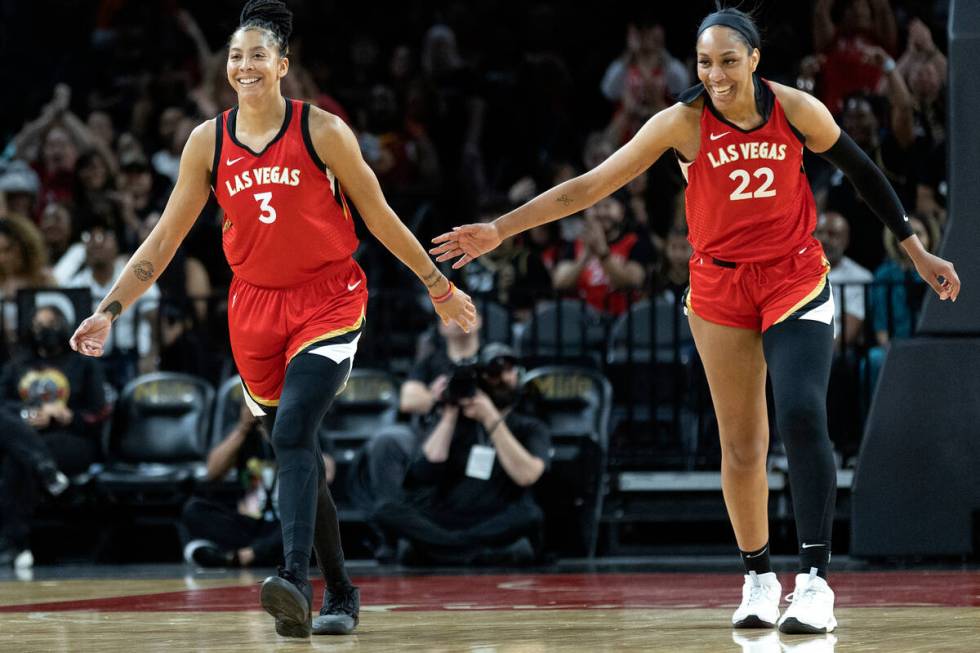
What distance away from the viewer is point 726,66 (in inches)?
195

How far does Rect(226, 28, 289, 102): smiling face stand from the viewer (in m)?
5.11

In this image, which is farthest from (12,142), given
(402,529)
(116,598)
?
(116,598)

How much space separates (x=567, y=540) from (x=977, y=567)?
2420mm

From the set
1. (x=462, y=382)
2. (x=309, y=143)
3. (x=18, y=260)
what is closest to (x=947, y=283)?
(x=309, y=143)

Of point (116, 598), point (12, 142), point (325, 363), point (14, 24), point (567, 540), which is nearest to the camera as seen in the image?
point (325, 363)

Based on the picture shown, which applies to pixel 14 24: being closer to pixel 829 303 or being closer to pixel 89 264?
pixel 89 264

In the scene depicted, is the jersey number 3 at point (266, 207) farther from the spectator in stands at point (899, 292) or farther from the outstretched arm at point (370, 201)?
the spectator in stands at point (899, 292)

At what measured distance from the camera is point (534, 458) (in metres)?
8.91

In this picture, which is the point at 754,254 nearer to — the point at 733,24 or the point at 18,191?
the point at 733,24

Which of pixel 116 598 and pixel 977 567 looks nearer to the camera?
pixel 116 598

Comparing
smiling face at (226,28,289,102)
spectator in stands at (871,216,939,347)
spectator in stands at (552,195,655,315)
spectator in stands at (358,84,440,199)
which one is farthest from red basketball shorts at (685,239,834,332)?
spectator in stands at (358,84,440,199)

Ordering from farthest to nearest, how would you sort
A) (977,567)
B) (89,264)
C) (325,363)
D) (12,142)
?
(12,142) < (89,264) < (977,567) < (325,363)

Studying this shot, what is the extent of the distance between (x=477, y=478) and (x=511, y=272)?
2372 millimetres

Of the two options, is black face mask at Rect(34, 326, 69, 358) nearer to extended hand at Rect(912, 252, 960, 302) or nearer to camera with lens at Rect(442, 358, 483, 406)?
camera with lens at Rect(442, 358, 483, 406)
